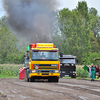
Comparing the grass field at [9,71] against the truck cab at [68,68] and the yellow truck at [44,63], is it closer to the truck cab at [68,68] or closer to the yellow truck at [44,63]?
the truck cab at [68,68]

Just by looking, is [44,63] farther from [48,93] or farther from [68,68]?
[68,68]

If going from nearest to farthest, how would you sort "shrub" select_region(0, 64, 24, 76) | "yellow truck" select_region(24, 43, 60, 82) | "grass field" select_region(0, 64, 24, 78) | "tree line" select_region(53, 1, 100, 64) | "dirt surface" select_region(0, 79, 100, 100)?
1. "dirt surface" select_region(0, 79, 100, 100)
2. "yellow truck" select_region(24, 43, 60, 82)
3. "grass field" select_region(0, 64, 24, 78)
4. "shrub" select_region(0, 64, 24, 76)
5. "tree line" select_region(53, 1, 100, 64)

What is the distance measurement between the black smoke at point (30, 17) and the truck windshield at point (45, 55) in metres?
8.31

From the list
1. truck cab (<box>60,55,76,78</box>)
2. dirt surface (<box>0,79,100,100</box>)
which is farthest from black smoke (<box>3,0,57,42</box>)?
dirt surface (<box>0,79,100,100</box>)

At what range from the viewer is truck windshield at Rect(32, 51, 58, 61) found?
2094 cm

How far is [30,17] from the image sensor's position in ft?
95.2

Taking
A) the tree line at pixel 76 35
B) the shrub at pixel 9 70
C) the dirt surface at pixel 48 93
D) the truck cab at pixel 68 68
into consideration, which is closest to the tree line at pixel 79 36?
the tree line at pixel 76 35

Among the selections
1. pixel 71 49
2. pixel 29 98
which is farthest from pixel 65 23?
pixel 29 98

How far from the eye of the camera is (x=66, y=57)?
112 ft

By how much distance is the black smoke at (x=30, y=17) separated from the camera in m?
28.9

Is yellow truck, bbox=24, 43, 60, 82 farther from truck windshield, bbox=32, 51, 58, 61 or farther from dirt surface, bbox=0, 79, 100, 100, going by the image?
dirt surface, bbox=0, 79, 100, 100

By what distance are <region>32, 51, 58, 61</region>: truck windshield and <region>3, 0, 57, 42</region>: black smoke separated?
8314mm

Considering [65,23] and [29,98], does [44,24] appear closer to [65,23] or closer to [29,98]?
[29,98]

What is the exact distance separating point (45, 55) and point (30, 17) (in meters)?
9.02
